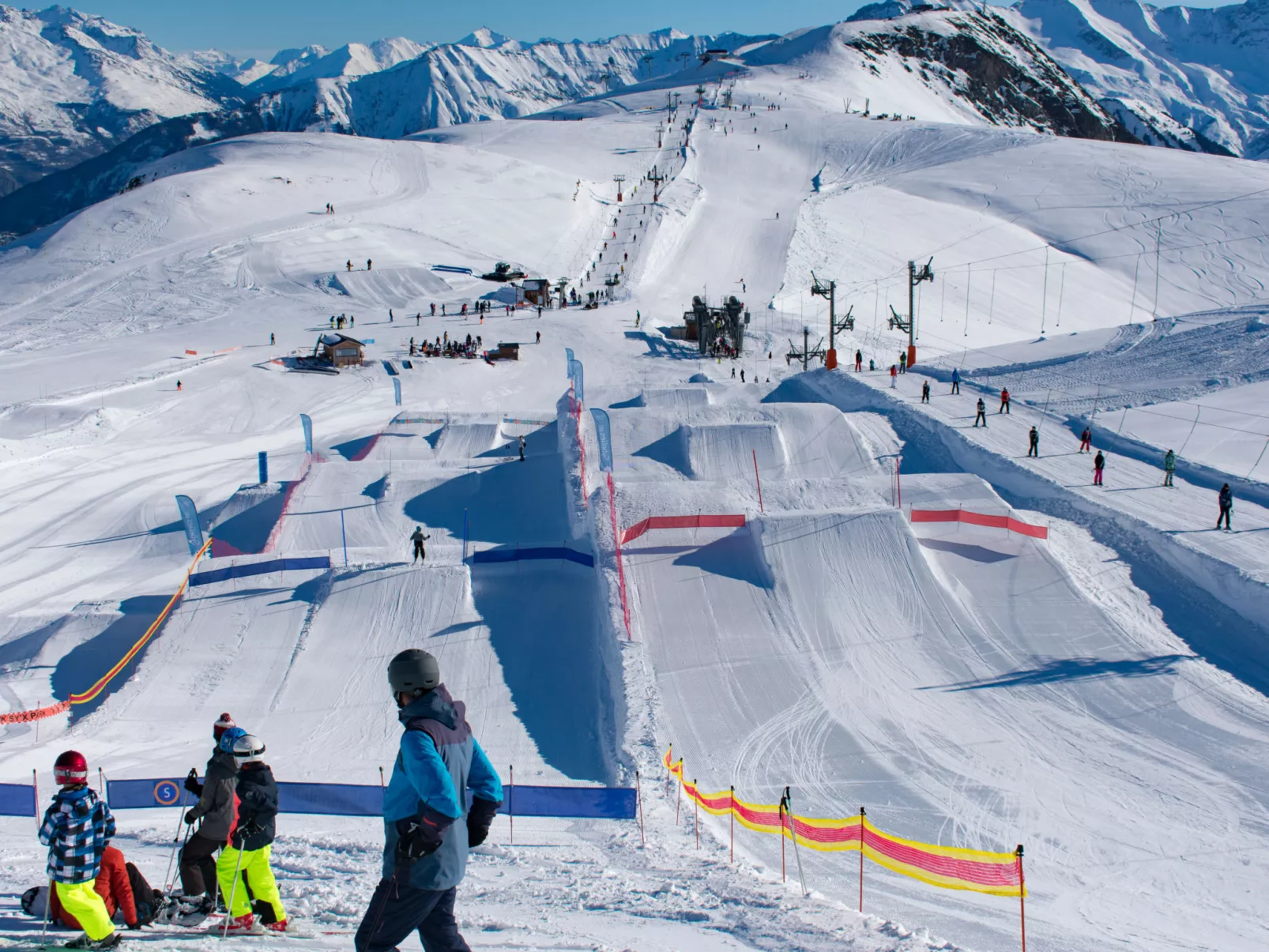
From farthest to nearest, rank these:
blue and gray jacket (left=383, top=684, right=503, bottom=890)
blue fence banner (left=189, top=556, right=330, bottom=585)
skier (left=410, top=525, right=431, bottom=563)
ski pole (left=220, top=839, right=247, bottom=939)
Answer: skier (left=410, top=525, right=431, bottom=563) → blue fence banner (left=189, top=556, right=330, bottom=585) → ski pole (left=220, top=839, right=247, bottom=939) → blue and gray jacket (left=383, top=684, right=503, bottom=890)

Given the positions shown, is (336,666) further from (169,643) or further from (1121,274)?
(1121,274)

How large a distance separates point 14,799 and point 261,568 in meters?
9.16

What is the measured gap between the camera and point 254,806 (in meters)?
5.62

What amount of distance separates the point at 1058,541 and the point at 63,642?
19192 mm

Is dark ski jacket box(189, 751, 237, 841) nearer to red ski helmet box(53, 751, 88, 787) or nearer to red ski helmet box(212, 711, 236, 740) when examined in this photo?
red ski helmet box(212, 711, 236, 740)

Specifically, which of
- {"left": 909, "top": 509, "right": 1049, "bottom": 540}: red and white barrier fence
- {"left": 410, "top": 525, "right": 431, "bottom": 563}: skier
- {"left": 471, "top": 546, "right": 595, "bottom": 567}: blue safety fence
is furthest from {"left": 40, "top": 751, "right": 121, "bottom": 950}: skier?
{"left": 909, "top": 509, "right": 1049, "bottom": 540}: red and white barrier fence

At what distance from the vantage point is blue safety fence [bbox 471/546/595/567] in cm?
1948

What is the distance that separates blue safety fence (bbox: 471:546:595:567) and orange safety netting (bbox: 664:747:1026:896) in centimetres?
867

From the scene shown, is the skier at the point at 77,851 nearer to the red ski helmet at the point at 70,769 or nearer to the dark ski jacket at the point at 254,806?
the red ski helmet at the point at 70,769

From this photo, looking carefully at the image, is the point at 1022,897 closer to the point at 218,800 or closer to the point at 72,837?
the point at 218,800

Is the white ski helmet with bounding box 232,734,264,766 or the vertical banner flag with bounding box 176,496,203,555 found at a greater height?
the white ski helmet with bounding box 232,734,264,766

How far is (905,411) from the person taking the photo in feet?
98.5

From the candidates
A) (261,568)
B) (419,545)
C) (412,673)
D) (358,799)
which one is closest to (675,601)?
(419,545)

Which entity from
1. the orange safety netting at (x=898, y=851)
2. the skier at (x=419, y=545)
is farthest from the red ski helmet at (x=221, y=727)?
the skier at (x=419, y=545)
